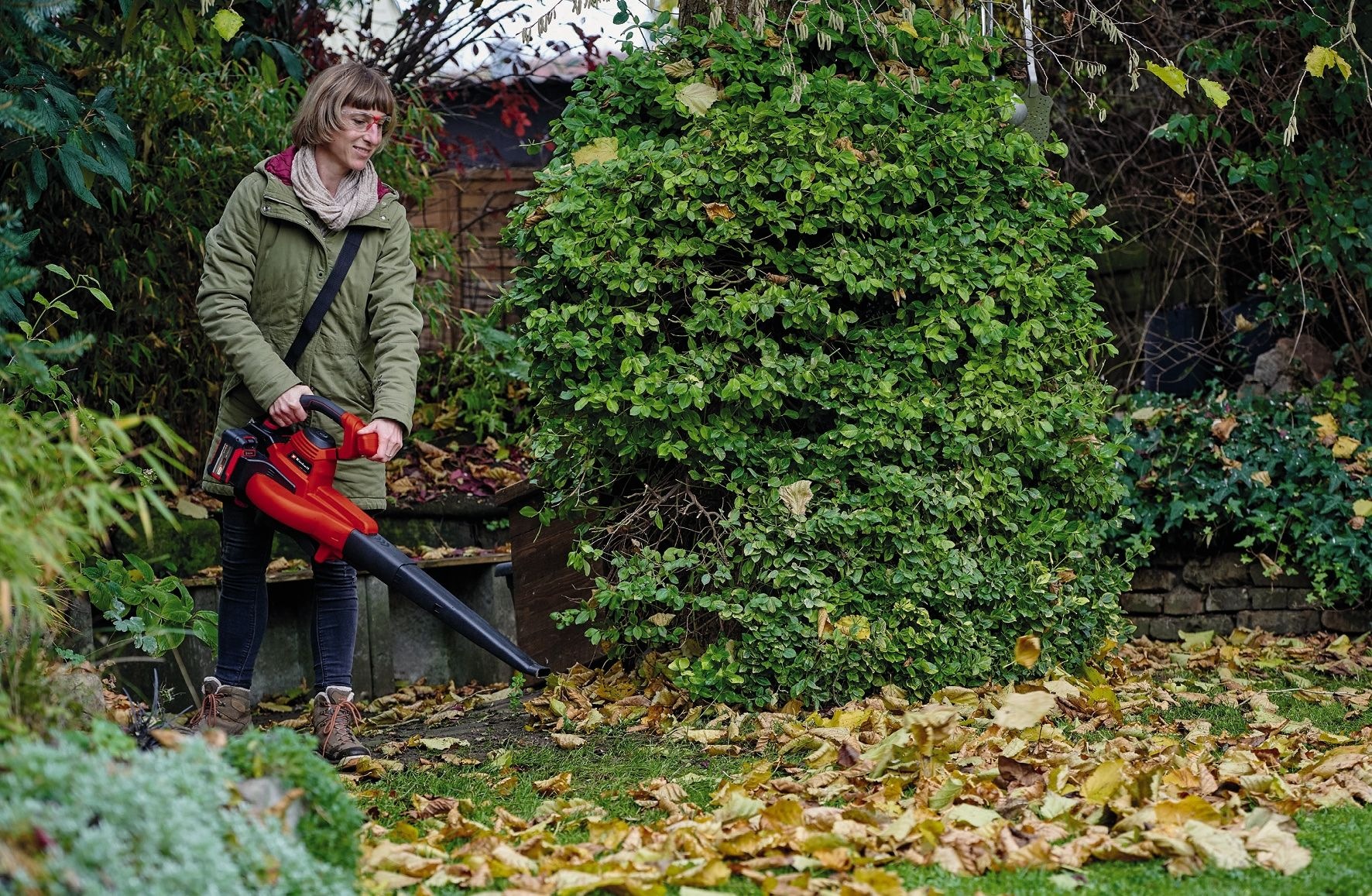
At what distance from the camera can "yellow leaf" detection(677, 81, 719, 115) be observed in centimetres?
417

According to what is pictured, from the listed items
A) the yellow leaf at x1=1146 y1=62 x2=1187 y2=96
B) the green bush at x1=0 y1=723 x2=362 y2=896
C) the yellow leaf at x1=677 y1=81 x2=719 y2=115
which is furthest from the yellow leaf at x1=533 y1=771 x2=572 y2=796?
the yellow leaf at x1=1146 y1=62 x2=1187 y2=96

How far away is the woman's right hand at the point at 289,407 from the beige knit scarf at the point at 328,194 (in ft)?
1.71

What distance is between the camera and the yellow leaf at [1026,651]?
4.22 meters

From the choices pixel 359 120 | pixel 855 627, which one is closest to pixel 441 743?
pixel 855 627

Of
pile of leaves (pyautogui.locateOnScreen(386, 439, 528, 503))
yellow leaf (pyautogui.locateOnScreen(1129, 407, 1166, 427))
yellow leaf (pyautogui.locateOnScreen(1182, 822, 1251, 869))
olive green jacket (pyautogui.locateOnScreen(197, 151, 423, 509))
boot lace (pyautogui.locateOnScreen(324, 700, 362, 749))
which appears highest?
olive green jacket (pyautogui.locateOnScreen(197, 151, 423, 509))

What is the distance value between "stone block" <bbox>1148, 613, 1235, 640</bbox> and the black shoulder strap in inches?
157

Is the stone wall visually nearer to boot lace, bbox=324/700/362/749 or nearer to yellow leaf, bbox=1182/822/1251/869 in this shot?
yellow leaf, bbox=1182/822/1251/869

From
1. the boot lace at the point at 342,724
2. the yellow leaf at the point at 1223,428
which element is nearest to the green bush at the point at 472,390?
the yellow leaf at the point at 1223,428

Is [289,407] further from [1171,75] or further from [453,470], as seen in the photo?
[453,470]

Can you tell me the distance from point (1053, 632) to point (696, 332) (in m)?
1.57

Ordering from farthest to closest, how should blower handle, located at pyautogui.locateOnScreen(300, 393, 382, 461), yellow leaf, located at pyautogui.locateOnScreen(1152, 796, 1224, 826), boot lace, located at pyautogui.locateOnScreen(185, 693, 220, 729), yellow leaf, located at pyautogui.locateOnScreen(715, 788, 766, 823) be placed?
boot lace, located at pyautogui.locateOnScreen(185, 693, 220, 729) < blower handle, located at pyautogui.locateOnScreen(300, 393, 382, 461) < yellow leaf, located at pyautogui.locateOnScreen(715, 788, 766, 823) < yellow leaf, located at pyautogui.locateOnScreen(1152, 796, 1224, 826)

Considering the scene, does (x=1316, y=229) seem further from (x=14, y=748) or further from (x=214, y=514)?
(x=14, y=748)

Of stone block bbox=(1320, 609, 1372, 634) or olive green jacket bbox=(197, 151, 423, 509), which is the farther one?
stone block bbox=(1320, 609, 1372, 634)

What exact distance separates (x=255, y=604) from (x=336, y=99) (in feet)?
4.70
